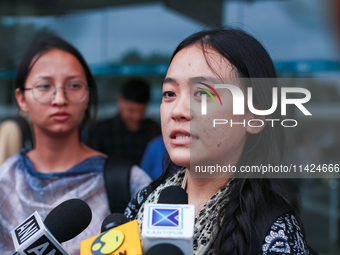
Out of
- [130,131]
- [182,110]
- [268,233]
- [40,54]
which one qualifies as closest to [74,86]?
[40,54]

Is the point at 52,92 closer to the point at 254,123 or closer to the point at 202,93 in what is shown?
the point at 202,93

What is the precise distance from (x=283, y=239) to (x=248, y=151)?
333mm

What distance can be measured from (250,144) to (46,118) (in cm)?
100

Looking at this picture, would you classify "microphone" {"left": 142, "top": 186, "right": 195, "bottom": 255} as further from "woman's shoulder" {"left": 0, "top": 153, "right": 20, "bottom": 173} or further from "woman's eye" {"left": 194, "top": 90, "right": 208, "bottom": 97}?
"woman's shoulder" {"left": 0, "top": 153, "right": 20, "bottom": 173}

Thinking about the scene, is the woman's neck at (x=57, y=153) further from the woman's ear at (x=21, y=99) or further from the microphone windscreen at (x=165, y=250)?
the microphone windscreen at (x=165, y=250)

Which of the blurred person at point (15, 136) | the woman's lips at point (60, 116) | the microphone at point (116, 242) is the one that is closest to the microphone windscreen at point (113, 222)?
the microphone at point (116, 242)

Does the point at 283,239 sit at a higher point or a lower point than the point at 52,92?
lower

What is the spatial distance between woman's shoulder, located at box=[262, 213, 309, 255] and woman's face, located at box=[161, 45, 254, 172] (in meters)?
0.26

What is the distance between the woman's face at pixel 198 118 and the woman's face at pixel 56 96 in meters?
0.75

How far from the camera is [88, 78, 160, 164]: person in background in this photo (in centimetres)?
348

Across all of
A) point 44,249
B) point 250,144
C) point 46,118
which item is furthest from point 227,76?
point 46,118

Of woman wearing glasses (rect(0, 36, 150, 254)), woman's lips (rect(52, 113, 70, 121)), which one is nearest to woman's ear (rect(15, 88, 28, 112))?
woman wearing glasses (rect(0, 36, 150, 254))

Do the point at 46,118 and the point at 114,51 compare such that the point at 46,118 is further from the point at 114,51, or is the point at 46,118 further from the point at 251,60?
the point at 114,51

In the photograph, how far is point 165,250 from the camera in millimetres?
759
